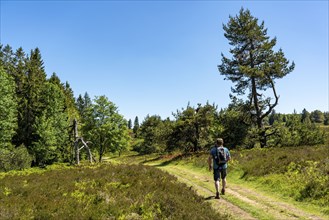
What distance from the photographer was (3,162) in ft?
83.5

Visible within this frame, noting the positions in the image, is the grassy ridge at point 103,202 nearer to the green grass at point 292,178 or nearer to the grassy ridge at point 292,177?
the green grass at point 292,178

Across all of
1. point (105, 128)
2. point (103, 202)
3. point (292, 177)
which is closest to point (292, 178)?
point (292, 177)

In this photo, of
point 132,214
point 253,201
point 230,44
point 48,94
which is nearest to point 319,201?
point 253,201

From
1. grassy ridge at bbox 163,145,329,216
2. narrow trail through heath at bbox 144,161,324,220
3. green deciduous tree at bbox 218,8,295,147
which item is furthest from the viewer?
green deciduous tree at bbox 218,8,295,147

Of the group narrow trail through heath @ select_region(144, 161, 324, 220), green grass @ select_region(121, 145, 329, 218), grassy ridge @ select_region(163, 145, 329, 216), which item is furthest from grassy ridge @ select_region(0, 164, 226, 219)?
grassy ridge @ select_region(163, 145, 329, 216)

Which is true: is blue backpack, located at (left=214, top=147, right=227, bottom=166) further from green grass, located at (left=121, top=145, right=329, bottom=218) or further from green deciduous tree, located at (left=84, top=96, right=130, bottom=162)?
green deciduous tree, located at (left=84, top=96, right=130, bottom=162)

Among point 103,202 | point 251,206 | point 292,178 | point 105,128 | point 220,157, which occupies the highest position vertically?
point 105,128

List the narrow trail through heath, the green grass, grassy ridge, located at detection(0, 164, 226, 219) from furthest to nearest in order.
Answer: the green grass → the narrow trail through heath → grassy ridge, located at detection(0, 164, 226, 219)

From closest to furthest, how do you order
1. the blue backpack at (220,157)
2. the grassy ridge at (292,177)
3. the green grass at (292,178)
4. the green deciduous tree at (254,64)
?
the green grass at (292,178) < the grassy ridge at (292,177) < the blue backpack at (220,157) < the green deciduous tree at (254,64)

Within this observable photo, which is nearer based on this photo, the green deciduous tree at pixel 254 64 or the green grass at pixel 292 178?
the green grass at pixel 292 178

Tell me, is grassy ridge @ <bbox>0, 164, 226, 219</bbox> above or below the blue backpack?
below

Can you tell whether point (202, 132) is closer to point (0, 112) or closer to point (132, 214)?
point (0, 112)

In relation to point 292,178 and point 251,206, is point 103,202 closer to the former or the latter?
point 251,206

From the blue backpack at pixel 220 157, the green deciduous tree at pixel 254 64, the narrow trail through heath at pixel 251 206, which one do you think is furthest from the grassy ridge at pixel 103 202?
the green deciduous tree at pixel 254 64
